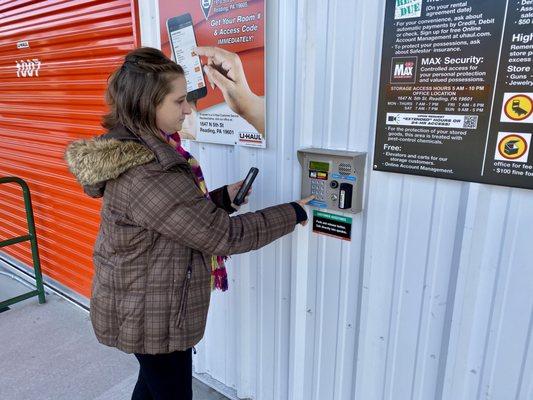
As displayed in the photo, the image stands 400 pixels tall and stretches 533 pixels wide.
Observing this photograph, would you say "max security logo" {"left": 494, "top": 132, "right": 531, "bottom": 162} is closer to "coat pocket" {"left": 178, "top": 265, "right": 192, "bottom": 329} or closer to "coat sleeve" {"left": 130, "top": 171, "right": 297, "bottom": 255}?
"coat sleeve" {"left": 130, "top": 171, "right": 297, "bottom": 255}

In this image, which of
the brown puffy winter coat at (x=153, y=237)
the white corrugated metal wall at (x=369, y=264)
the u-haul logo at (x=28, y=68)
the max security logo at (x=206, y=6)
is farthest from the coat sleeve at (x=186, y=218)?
the u-haul logo at (x=28, y=68)

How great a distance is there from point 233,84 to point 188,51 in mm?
350

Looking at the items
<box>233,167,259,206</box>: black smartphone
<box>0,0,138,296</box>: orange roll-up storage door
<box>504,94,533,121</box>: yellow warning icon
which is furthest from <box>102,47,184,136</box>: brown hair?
<box>0,0,138,296</box>: orange roll-up storage door

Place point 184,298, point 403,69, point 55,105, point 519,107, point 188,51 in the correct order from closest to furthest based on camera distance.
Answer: point 519,107 < point 403,69 < point 184,298 < point 188,51 < point 55,105

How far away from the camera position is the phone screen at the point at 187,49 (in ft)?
7.00

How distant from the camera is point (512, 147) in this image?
1297 mm

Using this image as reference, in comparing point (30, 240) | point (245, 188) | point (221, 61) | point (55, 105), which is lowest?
point (30, 240)

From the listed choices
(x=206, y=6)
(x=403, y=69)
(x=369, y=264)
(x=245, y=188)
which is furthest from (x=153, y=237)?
(x=206, y=6)

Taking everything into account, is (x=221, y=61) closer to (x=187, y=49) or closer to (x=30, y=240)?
(x=187, y=49)

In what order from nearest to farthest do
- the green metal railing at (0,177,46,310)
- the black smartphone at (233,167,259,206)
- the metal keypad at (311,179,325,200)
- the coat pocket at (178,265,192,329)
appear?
1. the coat pocket at (178,265,192,329)
2. the metal keypad at (311,179,325,200)
3. the black smartphone at (233,167,259,206)
4. the green metal railing at (0,177,46,310)

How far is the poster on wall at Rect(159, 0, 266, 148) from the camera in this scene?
189 centimetres

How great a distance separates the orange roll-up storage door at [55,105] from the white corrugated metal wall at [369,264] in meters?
1.39

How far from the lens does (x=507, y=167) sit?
4.31 ft

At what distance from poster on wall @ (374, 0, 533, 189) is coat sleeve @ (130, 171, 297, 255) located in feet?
1.95
